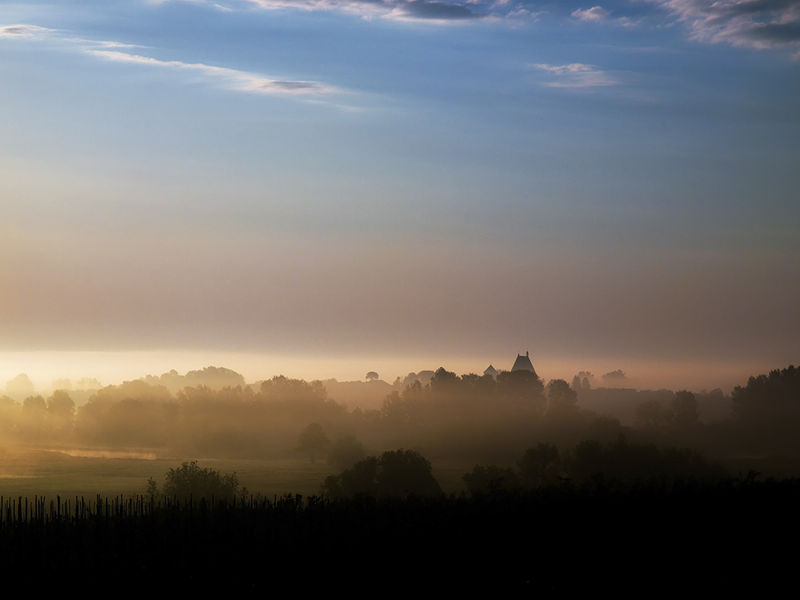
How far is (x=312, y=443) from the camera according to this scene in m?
179

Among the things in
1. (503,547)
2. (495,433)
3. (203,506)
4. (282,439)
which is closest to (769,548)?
(503,547)

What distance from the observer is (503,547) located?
122 feet

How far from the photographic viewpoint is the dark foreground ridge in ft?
106

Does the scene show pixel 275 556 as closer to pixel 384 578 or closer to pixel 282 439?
pixel 384 578

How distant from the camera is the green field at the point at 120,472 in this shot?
134 metres

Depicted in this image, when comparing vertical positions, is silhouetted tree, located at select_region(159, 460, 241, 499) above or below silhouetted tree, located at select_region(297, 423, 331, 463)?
below

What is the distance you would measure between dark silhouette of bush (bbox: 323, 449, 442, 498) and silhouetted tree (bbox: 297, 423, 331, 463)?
65.0 meters

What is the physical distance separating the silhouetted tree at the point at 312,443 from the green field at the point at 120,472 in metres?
1.79

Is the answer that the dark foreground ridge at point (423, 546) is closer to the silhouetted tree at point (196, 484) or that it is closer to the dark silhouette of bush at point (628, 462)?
the silhouetted tree at point (196, 484)

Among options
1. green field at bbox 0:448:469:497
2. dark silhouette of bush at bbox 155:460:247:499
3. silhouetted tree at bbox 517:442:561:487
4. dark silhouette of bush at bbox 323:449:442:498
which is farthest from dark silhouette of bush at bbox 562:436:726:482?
dark silhouette of bush at bbox 155:460:247:499

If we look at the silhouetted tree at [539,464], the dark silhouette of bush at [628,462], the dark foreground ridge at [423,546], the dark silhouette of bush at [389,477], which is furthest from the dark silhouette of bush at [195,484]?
the dark foreground ridge at [423,546]

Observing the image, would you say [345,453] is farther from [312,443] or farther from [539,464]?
[539,464]

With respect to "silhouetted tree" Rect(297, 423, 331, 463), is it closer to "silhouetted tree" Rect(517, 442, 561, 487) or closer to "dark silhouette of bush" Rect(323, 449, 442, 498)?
"silhouetted tree" Rect(517, 442, 561, 487)

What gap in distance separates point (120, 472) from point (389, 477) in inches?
2537
